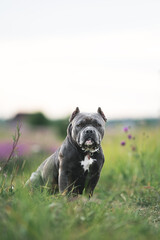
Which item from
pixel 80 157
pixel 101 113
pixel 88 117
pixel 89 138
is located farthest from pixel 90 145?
pixel 101 113

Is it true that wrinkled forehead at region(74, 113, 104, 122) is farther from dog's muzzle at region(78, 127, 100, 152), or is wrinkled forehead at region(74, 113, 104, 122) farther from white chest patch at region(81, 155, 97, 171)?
white chest patch at region(81, 155, 97, 171)

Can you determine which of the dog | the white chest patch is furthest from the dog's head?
the white chest patch

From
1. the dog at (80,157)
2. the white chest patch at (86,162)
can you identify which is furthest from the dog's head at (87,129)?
the white chest patch at (86,162)

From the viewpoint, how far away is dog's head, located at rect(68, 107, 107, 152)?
3.97 meters

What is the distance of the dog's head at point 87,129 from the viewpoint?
3971mm

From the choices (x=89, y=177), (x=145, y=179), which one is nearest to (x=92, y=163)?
(x=89, y=177)

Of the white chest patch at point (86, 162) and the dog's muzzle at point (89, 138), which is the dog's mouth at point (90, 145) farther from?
the white chest patch at point (86, 162)

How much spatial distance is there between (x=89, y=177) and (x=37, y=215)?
60.1 inches

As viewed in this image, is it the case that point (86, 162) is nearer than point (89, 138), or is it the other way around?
point (89, 138)

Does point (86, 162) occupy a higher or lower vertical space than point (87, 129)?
lower

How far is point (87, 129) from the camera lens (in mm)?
3992

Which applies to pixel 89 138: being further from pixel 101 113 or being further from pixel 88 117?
pixel 101 113

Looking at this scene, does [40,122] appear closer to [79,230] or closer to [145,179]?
[145,179]

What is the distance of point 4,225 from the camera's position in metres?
2.74
